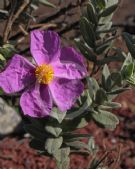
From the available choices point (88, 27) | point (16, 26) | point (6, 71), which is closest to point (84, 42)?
point (88, 27)

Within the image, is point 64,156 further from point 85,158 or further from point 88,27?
point 85,158

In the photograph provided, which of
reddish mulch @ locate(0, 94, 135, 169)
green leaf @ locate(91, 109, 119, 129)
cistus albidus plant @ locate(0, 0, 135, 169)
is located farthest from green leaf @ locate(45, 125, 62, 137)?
reddish mulch @ locate(0, 94, 135, 169)

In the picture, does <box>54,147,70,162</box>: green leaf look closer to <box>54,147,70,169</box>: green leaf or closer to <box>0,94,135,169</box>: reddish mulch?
<box>54,147,70,169</box>: green leaf

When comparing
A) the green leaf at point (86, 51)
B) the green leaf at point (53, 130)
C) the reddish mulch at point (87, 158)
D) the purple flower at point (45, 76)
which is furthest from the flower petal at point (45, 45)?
the reddish mulch at point (87, 158)

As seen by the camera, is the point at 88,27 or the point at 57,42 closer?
the point at 57,42

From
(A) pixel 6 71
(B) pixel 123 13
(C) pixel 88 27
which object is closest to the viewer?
(A) pixel 6 71

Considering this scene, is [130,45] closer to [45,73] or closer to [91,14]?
[91,14]
